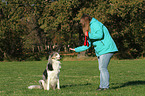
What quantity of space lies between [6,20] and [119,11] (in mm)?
13827

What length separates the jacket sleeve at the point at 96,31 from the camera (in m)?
8.59

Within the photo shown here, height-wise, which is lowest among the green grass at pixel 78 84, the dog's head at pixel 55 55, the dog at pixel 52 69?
the green grass at pixel 78 84

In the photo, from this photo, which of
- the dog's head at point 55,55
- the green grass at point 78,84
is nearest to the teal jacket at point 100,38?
the dog's head at point 55,55

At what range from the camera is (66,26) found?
33.8 m

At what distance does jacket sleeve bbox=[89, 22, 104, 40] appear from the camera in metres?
8.59

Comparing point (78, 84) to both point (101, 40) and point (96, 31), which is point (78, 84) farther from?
point (96, 31)

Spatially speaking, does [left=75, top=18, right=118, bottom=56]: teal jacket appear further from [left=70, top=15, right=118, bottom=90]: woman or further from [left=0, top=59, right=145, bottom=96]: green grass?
[left=0, top=59, right=145, bottom=96]: green grass

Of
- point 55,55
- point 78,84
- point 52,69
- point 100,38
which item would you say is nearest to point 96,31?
point 100,38

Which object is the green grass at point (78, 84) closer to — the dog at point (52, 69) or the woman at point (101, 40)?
the dog at point (52, 69)

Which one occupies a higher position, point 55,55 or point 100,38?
point 100,38

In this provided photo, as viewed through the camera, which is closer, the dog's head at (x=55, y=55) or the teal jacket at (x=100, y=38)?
the teal jacket at (x=100, y=38)

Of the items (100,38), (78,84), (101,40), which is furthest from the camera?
(78,84)

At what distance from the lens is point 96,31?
8.66 metres

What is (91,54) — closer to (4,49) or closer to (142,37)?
(142,37)
